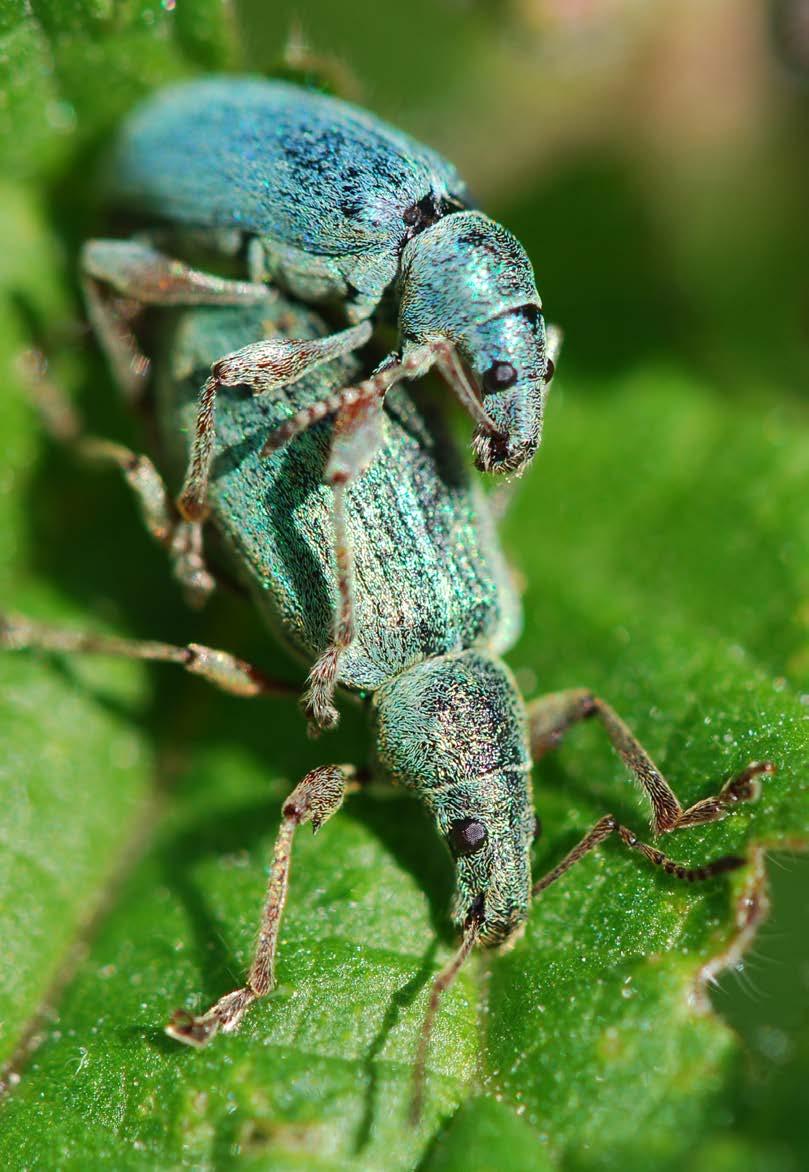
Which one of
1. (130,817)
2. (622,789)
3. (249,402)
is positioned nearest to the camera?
(622,789)

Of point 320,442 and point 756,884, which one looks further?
point 320,442

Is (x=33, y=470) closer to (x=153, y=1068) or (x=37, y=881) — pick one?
(x=37, y=881)

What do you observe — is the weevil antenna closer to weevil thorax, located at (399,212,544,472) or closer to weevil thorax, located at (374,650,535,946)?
weevil thorax, located at (374,650,535,946)

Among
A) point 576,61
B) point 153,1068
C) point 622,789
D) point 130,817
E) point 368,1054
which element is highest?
point 576,61

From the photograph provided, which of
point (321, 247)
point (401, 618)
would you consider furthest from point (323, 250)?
point (401, 618)

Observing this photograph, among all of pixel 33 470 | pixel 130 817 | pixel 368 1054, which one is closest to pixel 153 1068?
pixel 368 1054

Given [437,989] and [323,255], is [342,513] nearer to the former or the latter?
[323,255]
